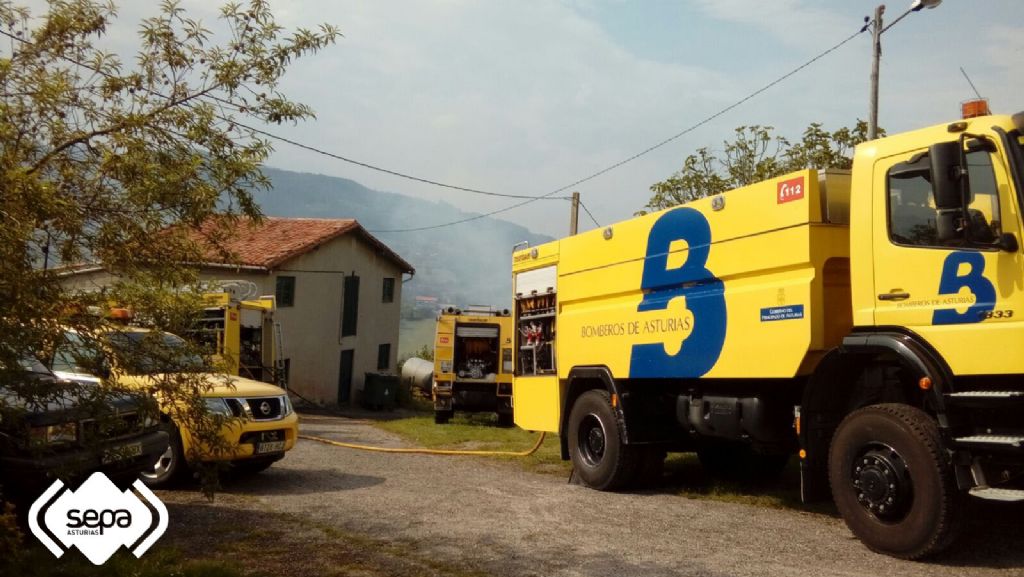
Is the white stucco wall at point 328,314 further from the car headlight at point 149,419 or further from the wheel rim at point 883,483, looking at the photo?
the wheel rim at point 883,483

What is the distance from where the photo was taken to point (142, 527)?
7.06m

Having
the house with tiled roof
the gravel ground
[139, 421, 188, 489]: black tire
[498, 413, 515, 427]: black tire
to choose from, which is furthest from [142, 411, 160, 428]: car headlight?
the house with tiled roof

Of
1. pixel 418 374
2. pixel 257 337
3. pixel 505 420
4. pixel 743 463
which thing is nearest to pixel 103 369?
pixel 743 463

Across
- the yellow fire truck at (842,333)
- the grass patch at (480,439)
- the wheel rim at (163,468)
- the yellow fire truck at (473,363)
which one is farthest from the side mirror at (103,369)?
the yellow fire truck at (473,363)

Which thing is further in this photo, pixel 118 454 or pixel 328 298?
pixel 328 298

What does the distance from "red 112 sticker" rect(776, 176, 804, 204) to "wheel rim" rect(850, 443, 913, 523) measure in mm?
2162

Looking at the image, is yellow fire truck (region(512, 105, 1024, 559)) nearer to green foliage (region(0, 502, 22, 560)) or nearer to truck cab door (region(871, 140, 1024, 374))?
truck cab door (region(871, 140, 1024, 374))

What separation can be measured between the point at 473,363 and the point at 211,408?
1728 cm

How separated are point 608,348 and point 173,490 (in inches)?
195

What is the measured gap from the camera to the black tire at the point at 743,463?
11234mm

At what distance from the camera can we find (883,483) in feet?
22.1

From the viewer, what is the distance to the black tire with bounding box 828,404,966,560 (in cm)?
636

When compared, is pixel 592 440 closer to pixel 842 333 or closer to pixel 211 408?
pixel 842 333

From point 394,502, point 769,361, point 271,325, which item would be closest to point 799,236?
point 769,361
